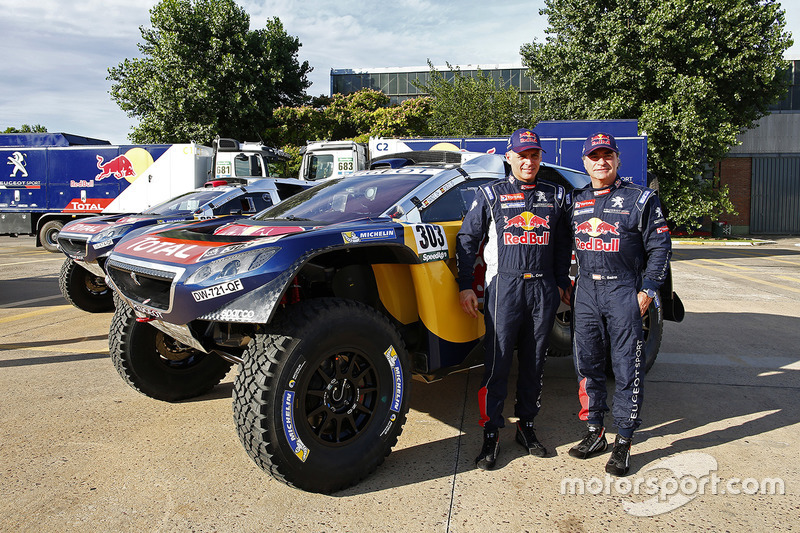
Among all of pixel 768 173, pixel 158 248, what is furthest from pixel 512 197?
pixel 768 173

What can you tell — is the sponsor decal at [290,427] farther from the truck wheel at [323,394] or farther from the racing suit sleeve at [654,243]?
the racing suit sleeve at [654,243]

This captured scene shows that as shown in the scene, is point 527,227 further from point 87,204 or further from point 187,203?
point 87,204

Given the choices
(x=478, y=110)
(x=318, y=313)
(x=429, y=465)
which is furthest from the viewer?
(x=478, y=110)

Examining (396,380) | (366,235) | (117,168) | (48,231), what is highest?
(117,168)

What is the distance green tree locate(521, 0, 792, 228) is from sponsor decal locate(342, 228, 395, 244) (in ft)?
60.3

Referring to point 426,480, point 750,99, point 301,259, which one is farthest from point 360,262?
point 750,99

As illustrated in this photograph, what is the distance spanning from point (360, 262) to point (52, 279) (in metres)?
9.55

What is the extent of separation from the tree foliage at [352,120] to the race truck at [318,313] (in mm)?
21280

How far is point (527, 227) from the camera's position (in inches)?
124

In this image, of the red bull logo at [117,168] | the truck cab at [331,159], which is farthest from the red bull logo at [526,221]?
the red bull logo at [117,168]

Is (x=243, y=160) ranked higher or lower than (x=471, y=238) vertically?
higher

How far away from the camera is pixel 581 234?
10.5 feet

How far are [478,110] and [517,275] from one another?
23559 millimetres

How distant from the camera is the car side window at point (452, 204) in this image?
3447 millimetres
